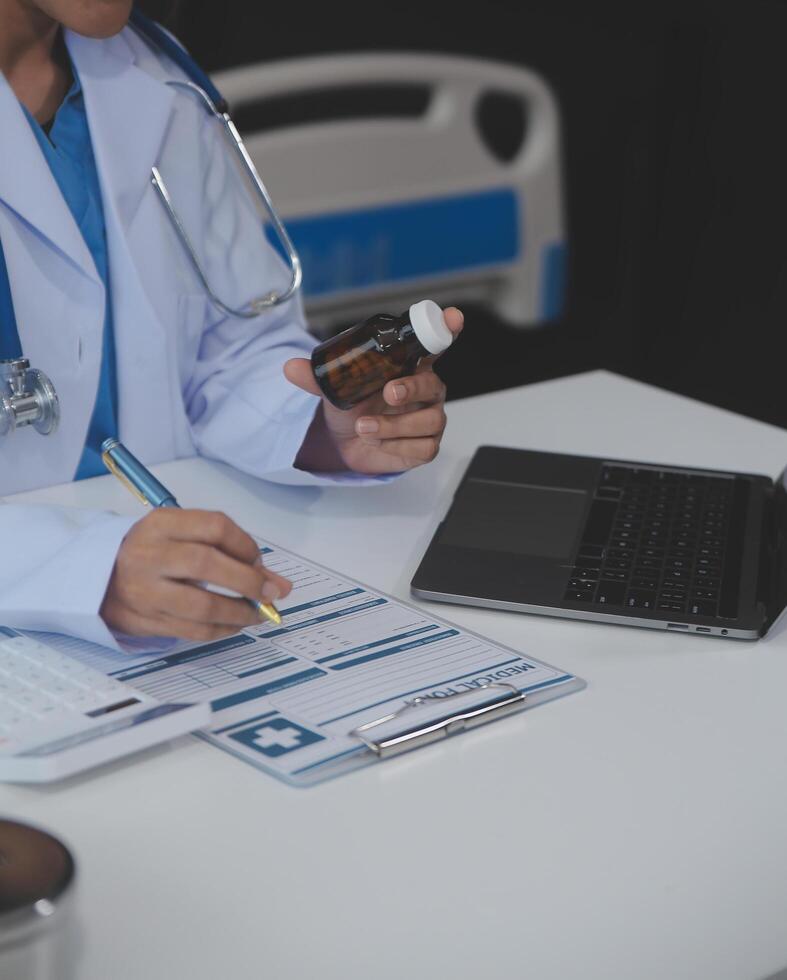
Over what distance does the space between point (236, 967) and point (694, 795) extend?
12.5 inches

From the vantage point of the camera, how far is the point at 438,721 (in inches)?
34.6

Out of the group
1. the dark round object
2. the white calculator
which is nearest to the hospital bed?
the white calculator

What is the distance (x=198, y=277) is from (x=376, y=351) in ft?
1.51

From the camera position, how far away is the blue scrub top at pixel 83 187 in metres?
1.41

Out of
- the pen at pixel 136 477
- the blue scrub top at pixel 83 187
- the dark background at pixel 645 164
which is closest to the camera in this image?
the pen at pixel 136 477

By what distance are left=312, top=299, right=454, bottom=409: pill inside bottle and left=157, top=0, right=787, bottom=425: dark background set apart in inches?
74.4

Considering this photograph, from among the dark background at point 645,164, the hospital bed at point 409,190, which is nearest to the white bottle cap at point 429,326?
the hospital bed at point 409,190

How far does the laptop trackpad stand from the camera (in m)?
1.15

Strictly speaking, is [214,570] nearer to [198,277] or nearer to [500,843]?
[500,843]

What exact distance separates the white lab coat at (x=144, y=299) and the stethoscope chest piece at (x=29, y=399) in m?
0.14

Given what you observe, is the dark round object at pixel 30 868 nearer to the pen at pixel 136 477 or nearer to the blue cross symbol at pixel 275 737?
the blue cross symbol at pixel 275 737

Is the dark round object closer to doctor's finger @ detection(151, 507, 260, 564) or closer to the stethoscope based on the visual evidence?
doctor's finger @ detection(151, 507, 260, 564)

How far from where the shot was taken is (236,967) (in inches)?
26.8

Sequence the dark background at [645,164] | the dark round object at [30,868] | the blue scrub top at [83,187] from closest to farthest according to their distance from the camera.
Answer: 1. the dark round object at [30,868]
2. the blue scrub top at [83,187]
3. the dark background at [645,164]
